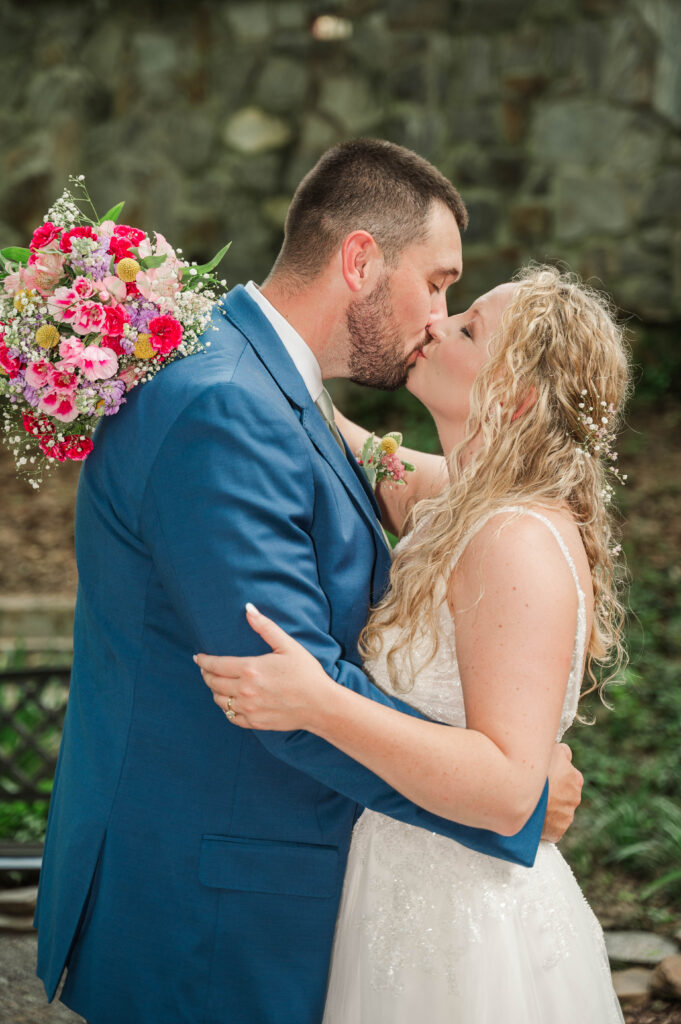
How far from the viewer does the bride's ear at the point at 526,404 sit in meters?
2.31

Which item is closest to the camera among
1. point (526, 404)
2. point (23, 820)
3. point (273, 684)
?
point (273, 684)

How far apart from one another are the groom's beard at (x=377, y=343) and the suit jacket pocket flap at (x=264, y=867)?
1.20 meters

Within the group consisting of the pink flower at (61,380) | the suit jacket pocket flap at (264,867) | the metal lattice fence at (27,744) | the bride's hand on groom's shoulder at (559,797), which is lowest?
the metal lattice fence at (27,744)

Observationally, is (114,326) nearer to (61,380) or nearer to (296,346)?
(61,380)

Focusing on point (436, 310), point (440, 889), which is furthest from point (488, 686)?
point (436, 310)

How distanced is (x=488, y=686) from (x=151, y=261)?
44.2 inches

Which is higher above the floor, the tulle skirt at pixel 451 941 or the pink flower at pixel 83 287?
the pink flower at pixel 83 287

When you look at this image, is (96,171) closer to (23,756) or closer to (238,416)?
(23,756)

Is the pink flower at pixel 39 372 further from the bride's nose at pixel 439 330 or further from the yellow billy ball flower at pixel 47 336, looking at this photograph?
the bride's nose at pixel 439 330

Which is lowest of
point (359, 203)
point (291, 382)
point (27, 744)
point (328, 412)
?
point (27, 744)

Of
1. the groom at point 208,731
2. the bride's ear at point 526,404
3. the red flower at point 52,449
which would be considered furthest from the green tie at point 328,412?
the red flower at point 52,449

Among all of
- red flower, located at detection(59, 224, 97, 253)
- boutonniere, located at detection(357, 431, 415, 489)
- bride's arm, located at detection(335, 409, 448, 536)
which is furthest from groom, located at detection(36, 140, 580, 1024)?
bride's arm, located at detection(335, 409, 448, 536)

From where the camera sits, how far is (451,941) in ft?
7.02

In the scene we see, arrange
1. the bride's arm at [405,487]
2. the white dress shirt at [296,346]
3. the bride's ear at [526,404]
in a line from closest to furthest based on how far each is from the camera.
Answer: the bride's ear at [526,404]
the white dress shirt at [296,346]
the bride's arm at [405,487]
